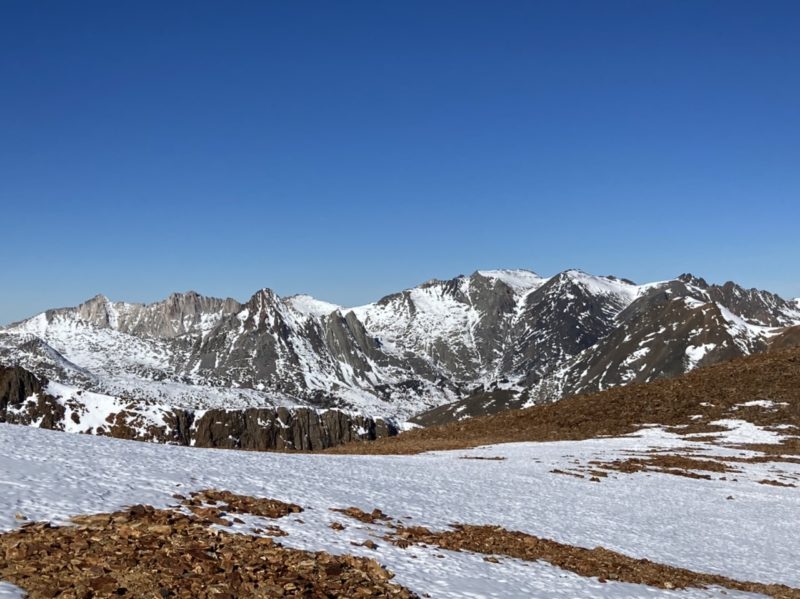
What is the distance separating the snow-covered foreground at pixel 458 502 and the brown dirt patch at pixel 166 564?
2.86ft

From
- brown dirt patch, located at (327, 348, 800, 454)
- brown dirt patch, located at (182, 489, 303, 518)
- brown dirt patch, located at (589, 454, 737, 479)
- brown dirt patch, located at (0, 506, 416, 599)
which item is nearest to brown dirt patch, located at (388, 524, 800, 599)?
brown dirt patch, located at (182, 489, 303, 518)

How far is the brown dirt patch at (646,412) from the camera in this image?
190 feet

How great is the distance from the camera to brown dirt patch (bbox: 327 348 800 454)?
190 feet

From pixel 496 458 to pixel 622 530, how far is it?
19.2m

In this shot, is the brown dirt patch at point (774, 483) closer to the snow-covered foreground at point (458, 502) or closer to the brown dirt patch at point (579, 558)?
the snow-covered foreground at point (458, 502)

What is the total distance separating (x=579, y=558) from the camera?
19.1 metres

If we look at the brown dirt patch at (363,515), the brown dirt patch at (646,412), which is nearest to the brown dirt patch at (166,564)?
the brown dirt patch at (363,515)

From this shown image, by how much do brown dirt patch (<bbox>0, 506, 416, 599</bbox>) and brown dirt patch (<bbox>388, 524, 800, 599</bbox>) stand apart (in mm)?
4107

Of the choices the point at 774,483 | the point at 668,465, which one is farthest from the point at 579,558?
the point at 668,465

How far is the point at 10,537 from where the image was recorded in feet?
42.6

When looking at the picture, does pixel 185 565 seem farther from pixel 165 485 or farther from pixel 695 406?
pixel 695 406

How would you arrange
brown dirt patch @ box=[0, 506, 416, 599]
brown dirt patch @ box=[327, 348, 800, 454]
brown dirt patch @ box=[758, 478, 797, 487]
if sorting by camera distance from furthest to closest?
1. brown dirt patch @ box=[327, 348, 800, 454]
2. brown dirt patch @ box=[758, 478, 797, 487]
3. brown dirt patch @ box=[0, 506, 416, 599]

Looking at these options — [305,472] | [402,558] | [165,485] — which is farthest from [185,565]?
[305,472]

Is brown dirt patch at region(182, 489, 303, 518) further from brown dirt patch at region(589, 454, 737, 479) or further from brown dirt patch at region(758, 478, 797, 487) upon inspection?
brown dirt patch at region(758, 478, 797, 487)
